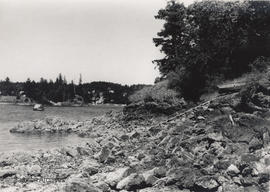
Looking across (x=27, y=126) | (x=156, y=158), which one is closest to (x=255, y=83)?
(x=156, y=158)

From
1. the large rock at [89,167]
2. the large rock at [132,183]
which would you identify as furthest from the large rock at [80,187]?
the large rock at [89,167]

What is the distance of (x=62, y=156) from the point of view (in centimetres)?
1636

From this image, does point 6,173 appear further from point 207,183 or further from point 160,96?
point 160,96

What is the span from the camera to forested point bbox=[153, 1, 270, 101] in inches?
845

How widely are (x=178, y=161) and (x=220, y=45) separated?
12.4 m

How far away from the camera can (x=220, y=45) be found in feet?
75.4

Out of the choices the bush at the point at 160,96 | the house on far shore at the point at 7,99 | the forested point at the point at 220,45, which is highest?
the forested point at the point at 220,45

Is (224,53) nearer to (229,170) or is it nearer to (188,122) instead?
(188,122)

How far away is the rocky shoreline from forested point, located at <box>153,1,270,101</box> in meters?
5.78

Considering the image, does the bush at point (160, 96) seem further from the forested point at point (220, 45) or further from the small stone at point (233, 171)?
the small stone at point (233, 171)

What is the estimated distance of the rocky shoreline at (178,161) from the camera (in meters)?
10.7

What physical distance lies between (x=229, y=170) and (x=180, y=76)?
16339 mm

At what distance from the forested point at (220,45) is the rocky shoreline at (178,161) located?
228 inches

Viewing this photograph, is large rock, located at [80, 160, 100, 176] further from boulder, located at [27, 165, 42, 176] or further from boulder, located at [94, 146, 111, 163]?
boulder, located at [27, 165, 42, 176]
